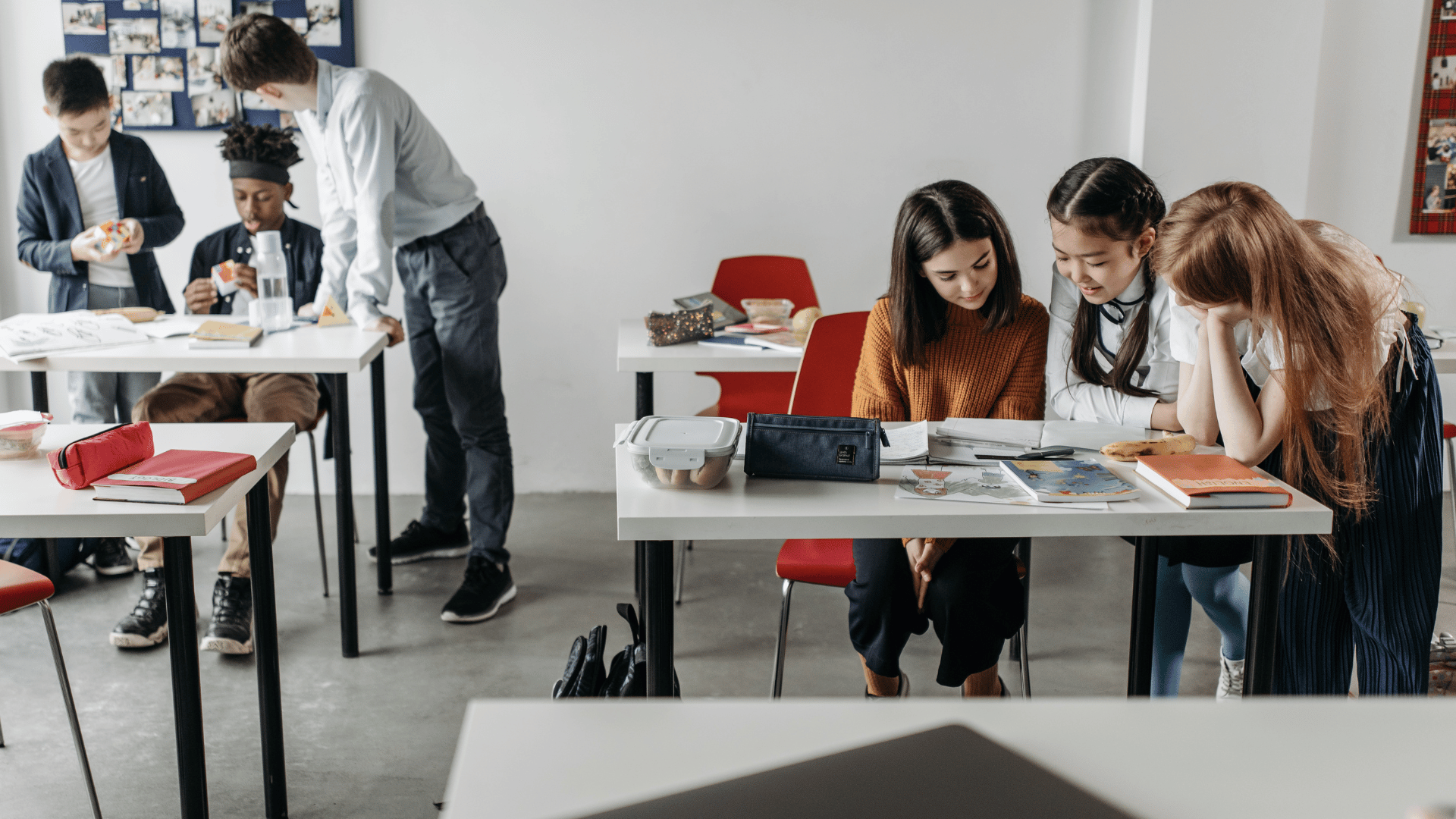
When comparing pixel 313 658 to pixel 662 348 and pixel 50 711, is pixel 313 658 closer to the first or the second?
pixel 50 711

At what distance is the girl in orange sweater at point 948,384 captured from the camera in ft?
6.23

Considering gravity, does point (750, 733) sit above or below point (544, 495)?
above

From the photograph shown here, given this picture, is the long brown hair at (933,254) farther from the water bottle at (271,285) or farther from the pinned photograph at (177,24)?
the pinned photograph at (177,24)

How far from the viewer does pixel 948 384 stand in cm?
217

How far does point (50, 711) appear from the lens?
2.37 m

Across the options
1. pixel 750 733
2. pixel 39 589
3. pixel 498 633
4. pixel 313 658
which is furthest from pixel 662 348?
pixel 750 733

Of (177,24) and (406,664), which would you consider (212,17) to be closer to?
(177,24)

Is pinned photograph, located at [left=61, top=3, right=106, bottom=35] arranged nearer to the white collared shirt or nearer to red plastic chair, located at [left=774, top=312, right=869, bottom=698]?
red plastic chair, located at [left=774, top=312, right=869, bottom=698]

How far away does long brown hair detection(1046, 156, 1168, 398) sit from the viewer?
80.4 inches

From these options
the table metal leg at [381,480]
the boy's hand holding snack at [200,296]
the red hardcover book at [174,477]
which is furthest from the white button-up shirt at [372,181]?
the red hardcover book at [174,477]

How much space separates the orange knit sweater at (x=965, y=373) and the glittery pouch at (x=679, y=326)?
82 cm

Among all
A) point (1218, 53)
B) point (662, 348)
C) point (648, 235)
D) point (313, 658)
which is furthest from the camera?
point (648, 235)

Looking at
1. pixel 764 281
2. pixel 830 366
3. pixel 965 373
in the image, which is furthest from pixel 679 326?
pixel 965 373

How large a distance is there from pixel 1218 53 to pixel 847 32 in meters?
1.29
